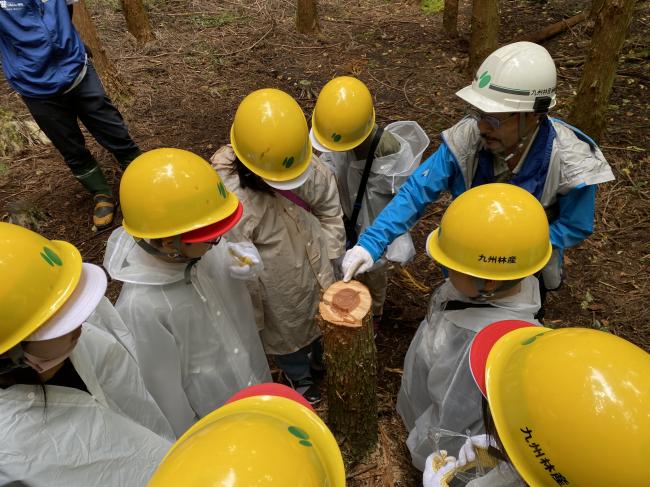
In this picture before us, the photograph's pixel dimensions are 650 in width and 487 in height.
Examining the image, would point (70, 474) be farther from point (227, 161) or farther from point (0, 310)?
point (227, 161)

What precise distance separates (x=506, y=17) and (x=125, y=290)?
356 inches

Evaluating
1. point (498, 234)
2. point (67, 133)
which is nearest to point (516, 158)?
point (498, 234)

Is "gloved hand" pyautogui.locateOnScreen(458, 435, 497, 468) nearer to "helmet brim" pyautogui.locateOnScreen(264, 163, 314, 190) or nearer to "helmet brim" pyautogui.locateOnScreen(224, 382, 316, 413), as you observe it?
"helmet brim" pyautogui.locateOnScreen(224, 382, 316, 413)

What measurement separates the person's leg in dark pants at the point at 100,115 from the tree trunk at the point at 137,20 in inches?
159

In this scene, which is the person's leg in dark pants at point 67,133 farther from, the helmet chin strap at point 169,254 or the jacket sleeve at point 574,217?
the jacket sleeve at point 574,217

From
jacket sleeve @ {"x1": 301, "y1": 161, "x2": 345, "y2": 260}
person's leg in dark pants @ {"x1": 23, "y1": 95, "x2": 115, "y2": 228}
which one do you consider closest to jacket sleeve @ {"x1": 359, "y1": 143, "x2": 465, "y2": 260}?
jacket sleeve @ {"x1": 301, "y1": 161, "x2": 345, "y2": 260}

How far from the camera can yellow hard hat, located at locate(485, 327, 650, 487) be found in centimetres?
98

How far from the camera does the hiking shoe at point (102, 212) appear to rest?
443 cm

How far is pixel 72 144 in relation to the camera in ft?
13.5

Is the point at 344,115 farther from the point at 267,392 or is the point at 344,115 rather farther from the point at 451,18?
the point at 451,18

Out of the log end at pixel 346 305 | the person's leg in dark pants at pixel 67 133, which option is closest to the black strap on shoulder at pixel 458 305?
the log end at pixel 346 305

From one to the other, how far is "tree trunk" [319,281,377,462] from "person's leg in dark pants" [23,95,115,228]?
339cm

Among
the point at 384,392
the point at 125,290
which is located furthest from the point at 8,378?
the point at 384,392

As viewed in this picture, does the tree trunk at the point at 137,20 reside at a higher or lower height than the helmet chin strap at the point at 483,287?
higher
